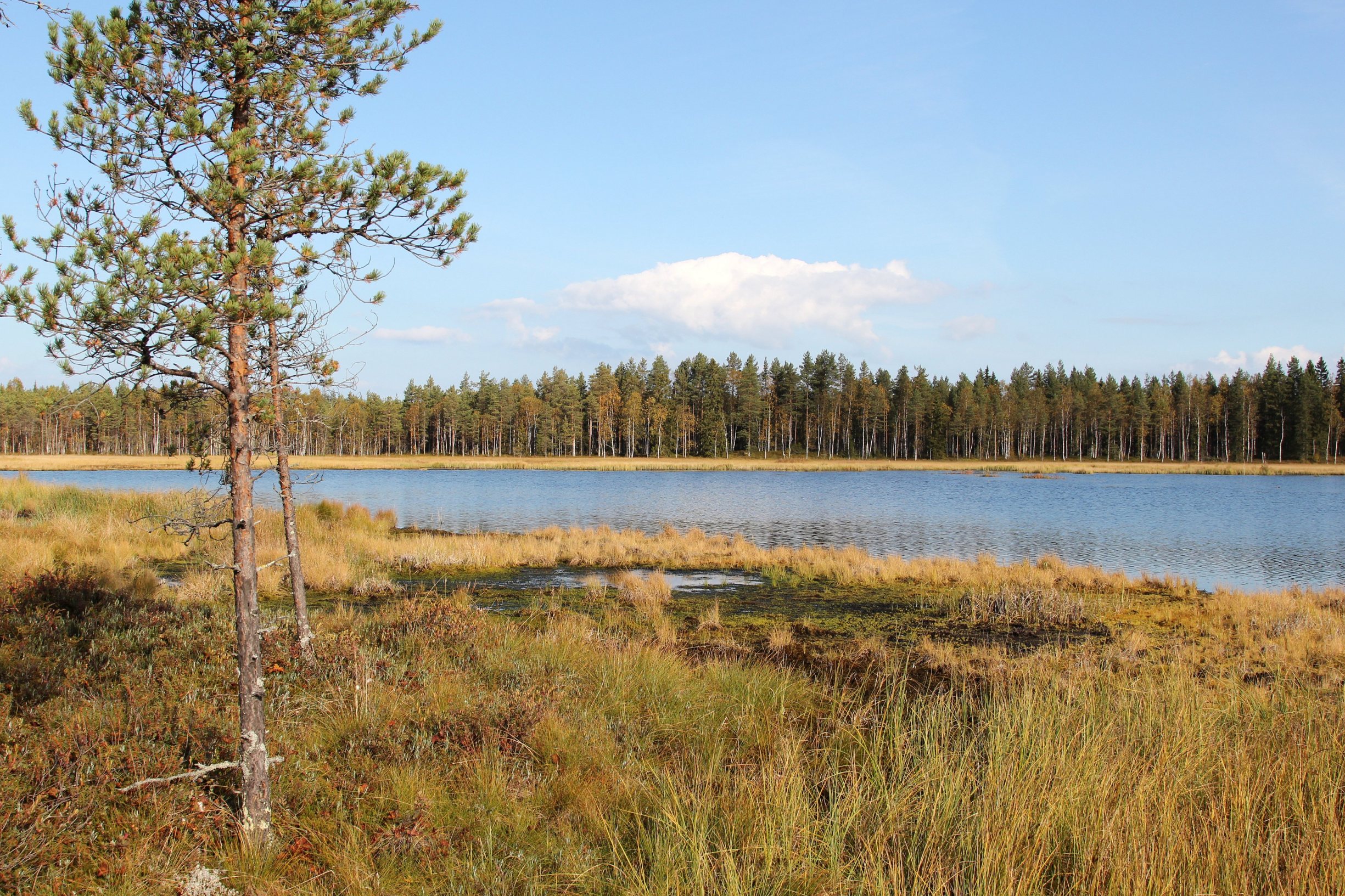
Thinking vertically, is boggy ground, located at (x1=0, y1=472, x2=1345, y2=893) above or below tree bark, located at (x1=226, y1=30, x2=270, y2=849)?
below

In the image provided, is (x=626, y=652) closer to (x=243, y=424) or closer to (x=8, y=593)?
(x=243, y=424)

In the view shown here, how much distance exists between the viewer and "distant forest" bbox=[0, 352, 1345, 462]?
97.7m

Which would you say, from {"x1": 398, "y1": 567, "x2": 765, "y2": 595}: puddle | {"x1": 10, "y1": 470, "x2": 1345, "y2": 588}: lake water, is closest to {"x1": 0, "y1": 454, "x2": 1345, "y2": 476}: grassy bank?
{"x1": 10, "y1": 470, "x2": 1345, "y2": 588}: lake water

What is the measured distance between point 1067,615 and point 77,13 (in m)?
15.2

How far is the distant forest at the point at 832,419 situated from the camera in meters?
97.7

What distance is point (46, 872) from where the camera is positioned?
144 inches

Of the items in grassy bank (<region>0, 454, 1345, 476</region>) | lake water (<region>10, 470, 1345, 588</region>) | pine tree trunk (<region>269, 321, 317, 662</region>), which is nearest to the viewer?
pine tree trunk (<region>269, 321, 317, 662</region>)

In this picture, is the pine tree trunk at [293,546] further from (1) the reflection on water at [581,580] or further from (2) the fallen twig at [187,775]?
(1) the reflection on water at [581,580]

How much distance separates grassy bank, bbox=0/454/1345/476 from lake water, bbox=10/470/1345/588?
1059 cm

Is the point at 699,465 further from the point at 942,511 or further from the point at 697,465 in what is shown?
the point at 942,511

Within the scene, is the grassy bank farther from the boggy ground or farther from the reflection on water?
the boggy ground

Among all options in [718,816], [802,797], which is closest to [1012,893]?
[802,797]

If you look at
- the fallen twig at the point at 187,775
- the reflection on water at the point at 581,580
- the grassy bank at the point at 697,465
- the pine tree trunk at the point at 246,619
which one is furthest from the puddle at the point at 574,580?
the grassy bank at the point at 697,465

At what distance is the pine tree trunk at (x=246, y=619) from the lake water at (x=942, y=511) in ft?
72.7
